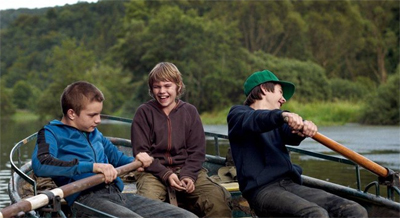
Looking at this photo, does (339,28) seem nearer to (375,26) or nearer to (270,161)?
(375,26)

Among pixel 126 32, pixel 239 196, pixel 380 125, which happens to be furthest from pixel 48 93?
pixel 239 196

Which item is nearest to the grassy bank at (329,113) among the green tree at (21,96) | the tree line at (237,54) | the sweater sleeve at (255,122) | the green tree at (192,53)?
the tree line at (237,54)

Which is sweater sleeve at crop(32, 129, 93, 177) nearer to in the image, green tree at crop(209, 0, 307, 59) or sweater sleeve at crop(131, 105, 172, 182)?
sweater sleeve at crop(131, 105, 172, 182)

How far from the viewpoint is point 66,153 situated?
162 inches

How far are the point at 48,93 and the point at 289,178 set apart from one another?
46.5 metres

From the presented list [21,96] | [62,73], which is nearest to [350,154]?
[62,73]

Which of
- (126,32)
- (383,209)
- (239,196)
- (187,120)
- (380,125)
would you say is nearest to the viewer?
(383,209)

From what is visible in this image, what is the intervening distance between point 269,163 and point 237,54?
37662 millimetres

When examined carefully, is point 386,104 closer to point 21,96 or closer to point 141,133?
point 141,133

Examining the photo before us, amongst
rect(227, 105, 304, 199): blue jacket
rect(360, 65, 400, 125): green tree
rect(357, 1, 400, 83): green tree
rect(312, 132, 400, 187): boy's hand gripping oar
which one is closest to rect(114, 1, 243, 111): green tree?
rect(357, 1, 400, 83): green tree

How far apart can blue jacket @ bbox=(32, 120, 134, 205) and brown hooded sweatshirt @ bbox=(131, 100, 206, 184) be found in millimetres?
566

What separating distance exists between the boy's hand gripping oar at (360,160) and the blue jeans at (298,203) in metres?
0.23

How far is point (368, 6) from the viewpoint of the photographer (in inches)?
1903

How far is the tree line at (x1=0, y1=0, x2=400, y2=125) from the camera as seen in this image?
3938 centimetres
